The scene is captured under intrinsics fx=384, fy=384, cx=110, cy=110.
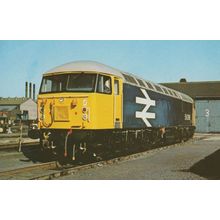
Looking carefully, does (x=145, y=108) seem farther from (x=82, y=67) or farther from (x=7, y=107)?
(x=7, y=107)

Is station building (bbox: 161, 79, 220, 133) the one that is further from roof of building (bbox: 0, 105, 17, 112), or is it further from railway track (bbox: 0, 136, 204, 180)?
roof of building (bbox: 0, 105, 17, 112)

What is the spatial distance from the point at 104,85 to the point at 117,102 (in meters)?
1.06

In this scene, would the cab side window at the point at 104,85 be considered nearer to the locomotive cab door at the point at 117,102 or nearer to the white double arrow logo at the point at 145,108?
the locomotive cab door at the point at 117,102

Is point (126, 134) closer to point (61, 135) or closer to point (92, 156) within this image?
point (92, 156)

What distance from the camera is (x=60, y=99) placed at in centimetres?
1299

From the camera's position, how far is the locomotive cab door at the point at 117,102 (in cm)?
1405

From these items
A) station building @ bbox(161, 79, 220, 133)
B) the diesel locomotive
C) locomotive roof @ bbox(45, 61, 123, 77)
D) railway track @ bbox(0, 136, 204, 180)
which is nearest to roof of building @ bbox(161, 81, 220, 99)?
station building @ bbox(161, 79, 220, 133)

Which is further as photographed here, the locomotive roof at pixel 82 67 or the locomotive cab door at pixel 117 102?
the locomotive cab door at pixel 117 102

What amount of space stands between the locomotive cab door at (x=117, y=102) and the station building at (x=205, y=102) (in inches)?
928

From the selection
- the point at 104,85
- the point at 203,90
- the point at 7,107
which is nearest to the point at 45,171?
the point at 104,85

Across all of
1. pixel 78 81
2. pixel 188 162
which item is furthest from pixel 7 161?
pixel 188 162

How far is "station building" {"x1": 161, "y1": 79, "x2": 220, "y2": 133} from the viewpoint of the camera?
39.4m

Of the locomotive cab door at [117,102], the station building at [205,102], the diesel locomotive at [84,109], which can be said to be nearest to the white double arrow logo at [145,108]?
the diesel locomotive at [84,109]

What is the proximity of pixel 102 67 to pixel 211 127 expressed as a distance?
27731mm
